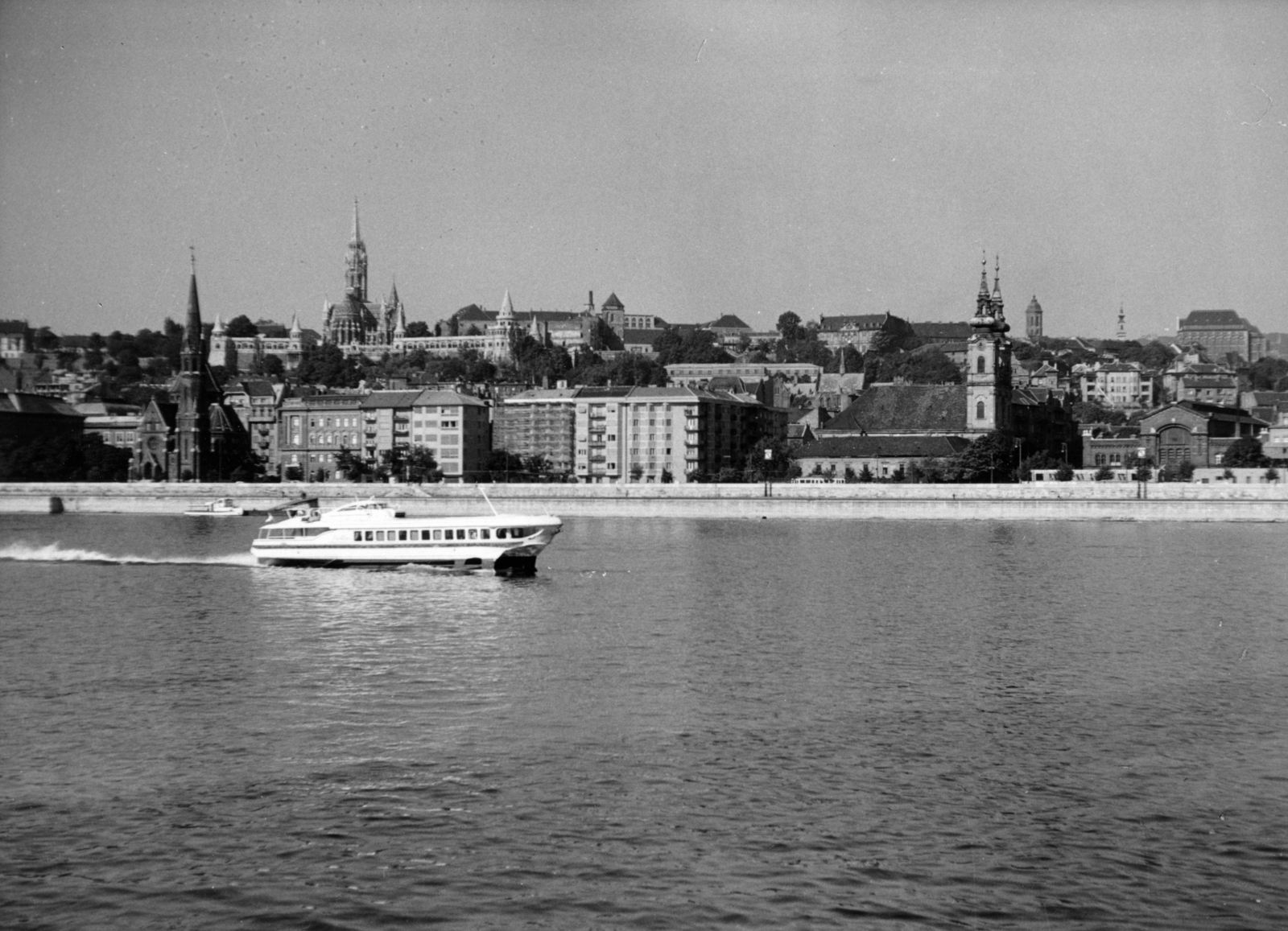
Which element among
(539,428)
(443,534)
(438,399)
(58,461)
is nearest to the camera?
(443,534)

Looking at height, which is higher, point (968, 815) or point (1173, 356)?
point (1173, 356)

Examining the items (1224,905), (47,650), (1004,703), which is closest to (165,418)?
(47,650)

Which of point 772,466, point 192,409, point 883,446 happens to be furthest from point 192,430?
point 883,446

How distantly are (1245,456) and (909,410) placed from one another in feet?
75.2

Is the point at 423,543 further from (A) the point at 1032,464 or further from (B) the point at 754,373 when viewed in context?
(B) the point at 754,373

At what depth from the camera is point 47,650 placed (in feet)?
91.1

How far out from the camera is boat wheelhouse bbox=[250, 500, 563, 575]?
144 ft

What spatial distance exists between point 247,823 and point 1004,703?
11292mm

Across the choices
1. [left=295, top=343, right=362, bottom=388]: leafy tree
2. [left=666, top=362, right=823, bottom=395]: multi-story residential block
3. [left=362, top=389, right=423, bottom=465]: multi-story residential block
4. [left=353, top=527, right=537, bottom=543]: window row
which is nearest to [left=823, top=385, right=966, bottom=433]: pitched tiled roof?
[left=362, top=389, right=423, bottom=465]: multi-story residential block

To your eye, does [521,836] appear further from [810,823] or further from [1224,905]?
[1224,905]

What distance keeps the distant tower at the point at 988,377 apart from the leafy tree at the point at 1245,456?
1514cm

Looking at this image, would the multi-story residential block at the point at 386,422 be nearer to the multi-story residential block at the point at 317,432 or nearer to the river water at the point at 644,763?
the multi-story residential block at the point at 317,432

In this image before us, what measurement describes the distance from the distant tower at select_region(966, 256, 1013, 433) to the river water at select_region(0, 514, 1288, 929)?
7391 cm

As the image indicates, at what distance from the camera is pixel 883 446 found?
10906cm
